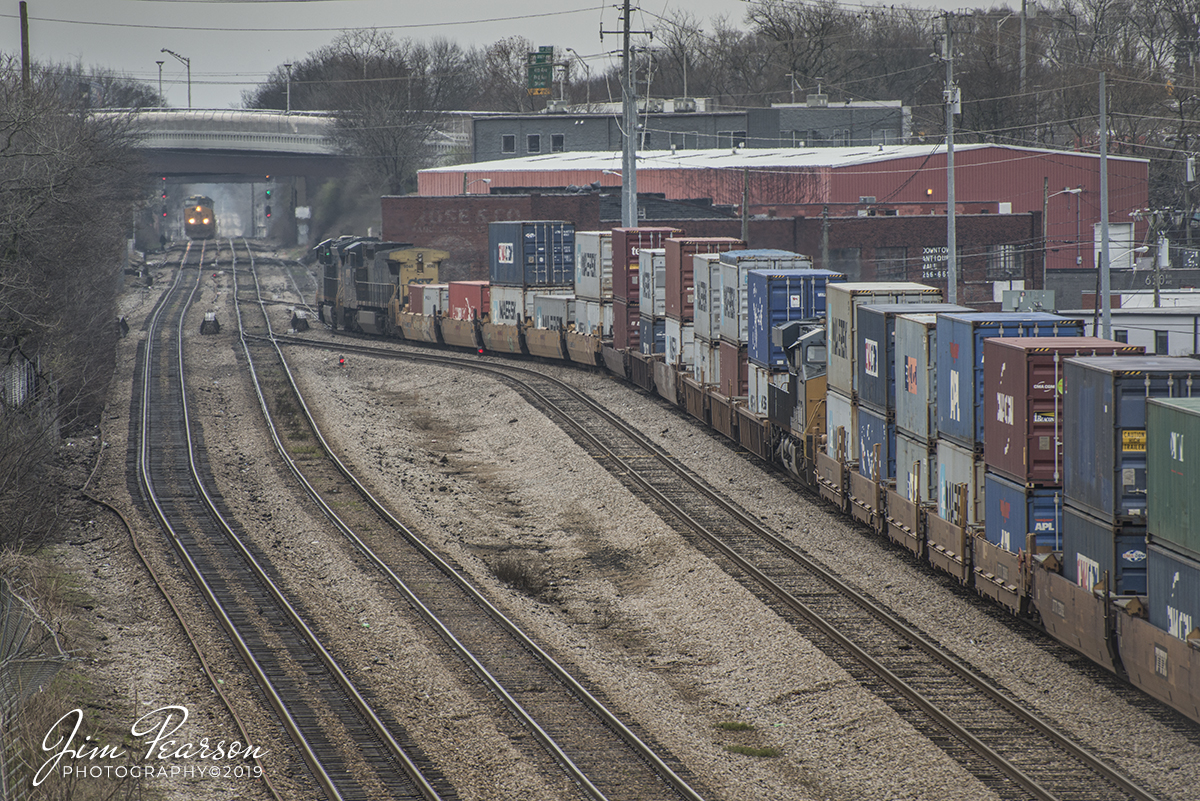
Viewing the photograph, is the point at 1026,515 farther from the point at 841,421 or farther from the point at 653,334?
the point at 653,334

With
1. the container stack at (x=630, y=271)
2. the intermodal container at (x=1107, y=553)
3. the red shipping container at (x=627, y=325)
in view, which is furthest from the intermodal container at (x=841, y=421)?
the container stack at (x=630, y=271)

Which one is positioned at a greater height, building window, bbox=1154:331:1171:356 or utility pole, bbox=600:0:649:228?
utility pole, bbox=600:0:649:228

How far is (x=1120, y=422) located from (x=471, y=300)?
38.7m

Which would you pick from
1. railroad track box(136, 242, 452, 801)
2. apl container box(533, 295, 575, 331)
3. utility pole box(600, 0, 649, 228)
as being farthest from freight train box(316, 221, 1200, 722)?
railroad track box(136, 242, 452, 801)

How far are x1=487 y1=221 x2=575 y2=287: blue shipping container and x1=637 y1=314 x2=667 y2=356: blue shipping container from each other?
10.4 metres

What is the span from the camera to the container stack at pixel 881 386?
20.7 meters

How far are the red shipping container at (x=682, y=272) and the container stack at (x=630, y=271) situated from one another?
3160mm

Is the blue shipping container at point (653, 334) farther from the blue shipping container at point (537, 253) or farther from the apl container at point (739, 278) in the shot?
the blue shipping container at point (537, 253)

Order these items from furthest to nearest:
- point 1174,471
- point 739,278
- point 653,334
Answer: point 653,334
point 739,278
point 1174,471

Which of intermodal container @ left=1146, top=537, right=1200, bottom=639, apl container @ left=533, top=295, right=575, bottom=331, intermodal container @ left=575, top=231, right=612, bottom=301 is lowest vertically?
intermodal container @ left=1146, top=537, right=1200, bottom=639

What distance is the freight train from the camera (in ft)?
44.8

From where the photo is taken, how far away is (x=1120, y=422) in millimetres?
14188

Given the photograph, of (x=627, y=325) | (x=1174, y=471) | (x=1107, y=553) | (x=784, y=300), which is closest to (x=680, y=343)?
(x=627, y=325)

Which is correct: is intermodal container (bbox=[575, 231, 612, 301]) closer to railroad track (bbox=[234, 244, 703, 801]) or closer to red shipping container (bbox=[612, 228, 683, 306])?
red shipping container (bbox=[612, 228, 683, 306])
